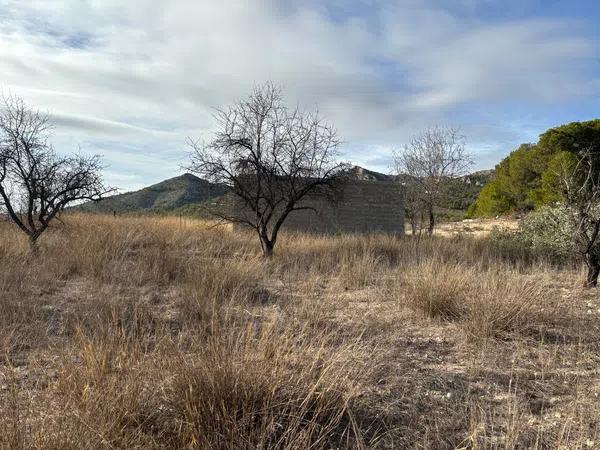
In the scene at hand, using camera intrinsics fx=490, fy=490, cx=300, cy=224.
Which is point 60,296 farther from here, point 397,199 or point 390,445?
point 397,199

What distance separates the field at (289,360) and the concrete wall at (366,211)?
32.6 feet

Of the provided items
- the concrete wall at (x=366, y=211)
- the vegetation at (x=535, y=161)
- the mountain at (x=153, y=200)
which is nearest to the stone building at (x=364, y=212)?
the concrete wall at (x=366, y=211)

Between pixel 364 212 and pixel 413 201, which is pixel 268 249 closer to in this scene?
pixel 364 212

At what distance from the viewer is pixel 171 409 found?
266cm

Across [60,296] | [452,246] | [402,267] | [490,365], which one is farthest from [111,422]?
[452,246]

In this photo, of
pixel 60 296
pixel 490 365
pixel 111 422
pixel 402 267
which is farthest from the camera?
pixel 402 267

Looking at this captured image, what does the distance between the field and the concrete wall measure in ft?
32.6

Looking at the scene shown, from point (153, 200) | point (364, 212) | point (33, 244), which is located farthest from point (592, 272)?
point (153, 200)

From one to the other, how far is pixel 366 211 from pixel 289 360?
16457 millimetres

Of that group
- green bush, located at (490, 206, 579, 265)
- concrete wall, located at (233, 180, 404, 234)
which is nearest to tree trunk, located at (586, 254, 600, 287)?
green bush, located at (490, 206, 579, 265)

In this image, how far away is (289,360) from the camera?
301cm

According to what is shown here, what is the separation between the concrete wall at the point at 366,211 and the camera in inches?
729

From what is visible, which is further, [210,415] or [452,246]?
[452,246]

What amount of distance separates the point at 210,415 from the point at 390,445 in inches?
38.8
